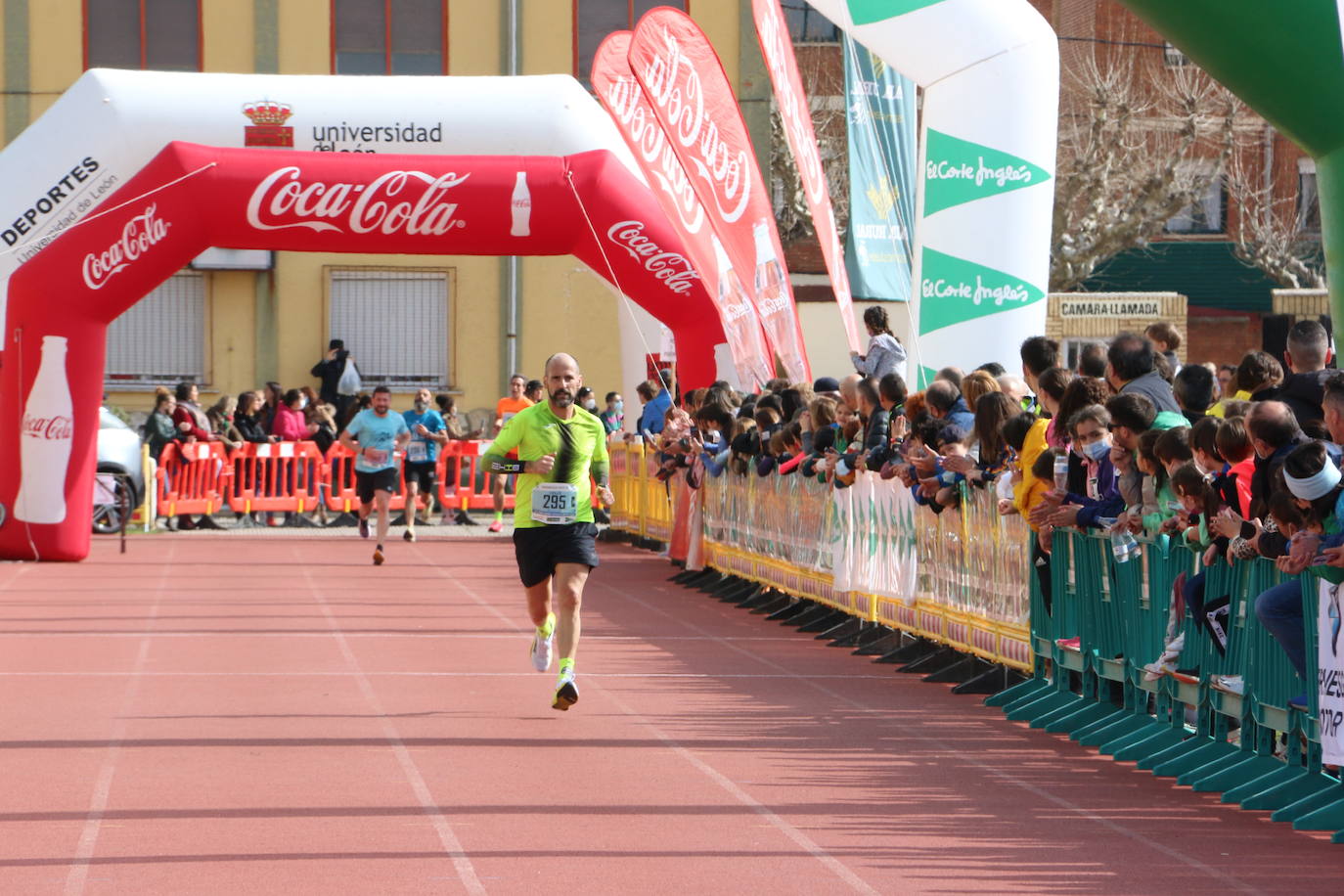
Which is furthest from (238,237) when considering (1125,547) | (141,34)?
(141,34)

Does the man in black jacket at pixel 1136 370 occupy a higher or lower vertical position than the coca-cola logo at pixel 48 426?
higher

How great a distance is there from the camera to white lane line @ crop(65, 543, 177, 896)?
675 cm

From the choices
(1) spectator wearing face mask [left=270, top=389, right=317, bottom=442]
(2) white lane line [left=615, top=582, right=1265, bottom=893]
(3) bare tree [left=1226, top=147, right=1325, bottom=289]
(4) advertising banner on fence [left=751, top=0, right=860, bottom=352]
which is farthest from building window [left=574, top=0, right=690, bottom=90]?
(2) white lane line [left=615, top=582, right=1265, bottom=893]

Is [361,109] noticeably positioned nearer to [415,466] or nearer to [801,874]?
[415,466]

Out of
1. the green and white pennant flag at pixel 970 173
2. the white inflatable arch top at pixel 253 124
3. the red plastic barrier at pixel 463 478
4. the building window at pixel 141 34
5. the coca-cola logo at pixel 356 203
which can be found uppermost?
the building window at pixel 141 34

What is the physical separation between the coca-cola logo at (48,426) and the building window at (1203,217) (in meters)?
31.3

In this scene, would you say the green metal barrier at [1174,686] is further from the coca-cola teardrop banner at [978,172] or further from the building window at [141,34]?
the building window at [141,34]

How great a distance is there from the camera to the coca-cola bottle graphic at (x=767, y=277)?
16656 millimetres

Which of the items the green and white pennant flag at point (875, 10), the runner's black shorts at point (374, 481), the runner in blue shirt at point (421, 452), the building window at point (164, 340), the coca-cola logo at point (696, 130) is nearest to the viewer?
the green and white pennant flag at point (875, 10)

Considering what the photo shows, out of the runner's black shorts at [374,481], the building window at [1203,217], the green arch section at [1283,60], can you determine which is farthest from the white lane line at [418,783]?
the building window at [1203,217]

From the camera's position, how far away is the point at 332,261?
34.7m

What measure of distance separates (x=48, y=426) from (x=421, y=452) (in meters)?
5.58

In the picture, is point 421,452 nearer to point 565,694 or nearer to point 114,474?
point 114,474

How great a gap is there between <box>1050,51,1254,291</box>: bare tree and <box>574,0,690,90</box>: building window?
8643 millimetres
